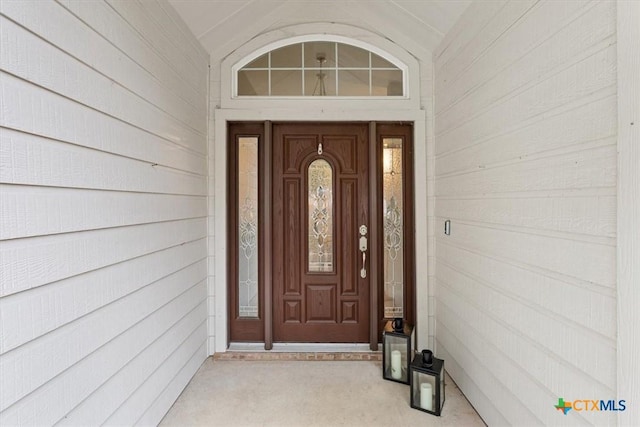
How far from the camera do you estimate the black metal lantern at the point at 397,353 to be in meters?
2.37

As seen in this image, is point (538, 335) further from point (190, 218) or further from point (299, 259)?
point (190, 218)

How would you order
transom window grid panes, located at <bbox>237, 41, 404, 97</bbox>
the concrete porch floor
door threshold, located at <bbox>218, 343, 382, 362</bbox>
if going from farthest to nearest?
transom window grid panes, located at <bbox>237, 41, 404, 97</bbox>
door threshold, located at <bbox>218, 343, 382, 362</bbox>
the concrete porch floor

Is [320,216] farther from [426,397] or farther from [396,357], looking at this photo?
[426,397]

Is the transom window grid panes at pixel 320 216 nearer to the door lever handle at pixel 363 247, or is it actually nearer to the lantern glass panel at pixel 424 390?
the door lever handle at pixel 363 247

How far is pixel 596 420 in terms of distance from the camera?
1168 mm

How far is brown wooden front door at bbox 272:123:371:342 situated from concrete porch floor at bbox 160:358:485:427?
342mm

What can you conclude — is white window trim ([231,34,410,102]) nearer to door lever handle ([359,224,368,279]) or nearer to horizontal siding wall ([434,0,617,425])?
horizontal siding wall ([434,0,617,425])

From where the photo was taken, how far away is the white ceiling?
232cm

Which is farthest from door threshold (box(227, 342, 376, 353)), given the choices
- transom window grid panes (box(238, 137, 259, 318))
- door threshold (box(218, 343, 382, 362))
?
transom window grid panes (box(238, 137, 259, 318))

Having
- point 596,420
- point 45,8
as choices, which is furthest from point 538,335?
point 45,8

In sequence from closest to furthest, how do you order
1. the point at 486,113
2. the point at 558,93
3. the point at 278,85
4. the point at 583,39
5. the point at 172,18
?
1. the point at 583,39
2. the point at 558,93
3. the point at 486,113
4. the point at 172,18
5. the point at 278,85

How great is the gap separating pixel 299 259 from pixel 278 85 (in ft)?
4.81

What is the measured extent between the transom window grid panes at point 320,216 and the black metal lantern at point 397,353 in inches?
29.3

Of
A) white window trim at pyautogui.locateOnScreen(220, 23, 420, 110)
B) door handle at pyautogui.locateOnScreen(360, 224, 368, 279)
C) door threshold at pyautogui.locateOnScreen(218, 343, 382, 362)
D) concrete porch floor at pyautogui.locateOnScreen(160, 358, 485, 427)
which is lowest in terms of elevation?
concrete porch floor at pyautogui.locateOnScreen(160, 358, 485, 427)
